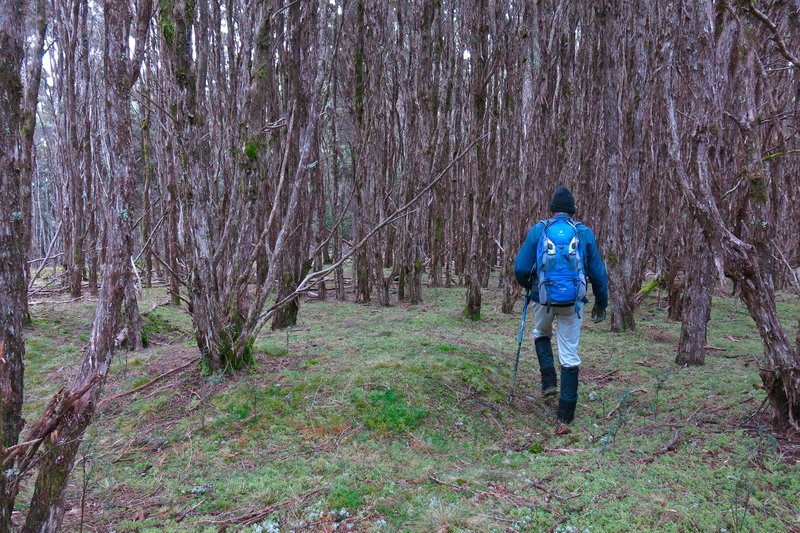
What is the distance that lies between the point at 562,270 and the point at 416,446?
1864 millimetres

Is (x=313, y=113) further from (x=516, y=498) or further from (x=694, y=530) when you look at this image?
(x=694, y=530)

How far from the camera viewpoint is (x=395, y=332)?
21.2 ft

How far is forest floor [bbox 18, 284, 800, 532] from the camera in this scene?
8.54 feet

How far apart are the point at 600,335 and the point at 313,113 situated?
512 centimetres

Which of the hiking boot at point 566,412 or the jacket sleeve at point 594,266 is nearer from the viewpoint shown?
the hiking boot at point 566,412

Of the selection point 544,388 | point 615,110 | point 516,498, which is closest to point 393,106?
point 615,110

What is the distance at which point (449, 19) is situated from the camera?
951cm

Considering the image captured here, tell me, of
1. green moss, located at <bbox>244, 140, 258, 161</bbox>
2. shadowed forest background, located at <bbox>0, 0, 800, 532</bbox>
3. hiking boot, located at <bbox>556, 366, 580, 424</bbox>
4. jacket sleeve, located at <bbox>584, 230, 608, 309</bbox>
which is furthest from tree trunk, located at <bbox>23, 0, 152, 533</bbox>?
jacket sleeve, located at <bbox>584, 230, 608, 309</bbox>

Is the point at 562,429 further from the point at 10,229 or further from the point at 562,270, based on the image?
the point at 10,229

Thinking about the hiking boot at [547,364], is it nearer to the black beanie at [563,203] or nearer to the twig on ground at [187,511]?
the black beanie at [563,203]

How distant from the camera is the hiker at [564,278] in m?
4.13

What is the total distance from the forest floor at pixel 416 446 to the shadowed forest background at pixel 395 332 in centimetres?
2

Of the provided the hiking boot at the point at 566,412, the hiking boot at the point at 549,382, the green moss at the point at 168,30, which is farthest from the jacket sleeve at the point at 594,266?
the green moss at the point at 168,30

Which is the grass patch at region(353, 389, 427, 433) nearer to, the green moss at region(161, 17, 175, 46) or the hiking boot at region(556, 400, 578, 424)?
the hiking boot at region(556, 400, 578, 424)
